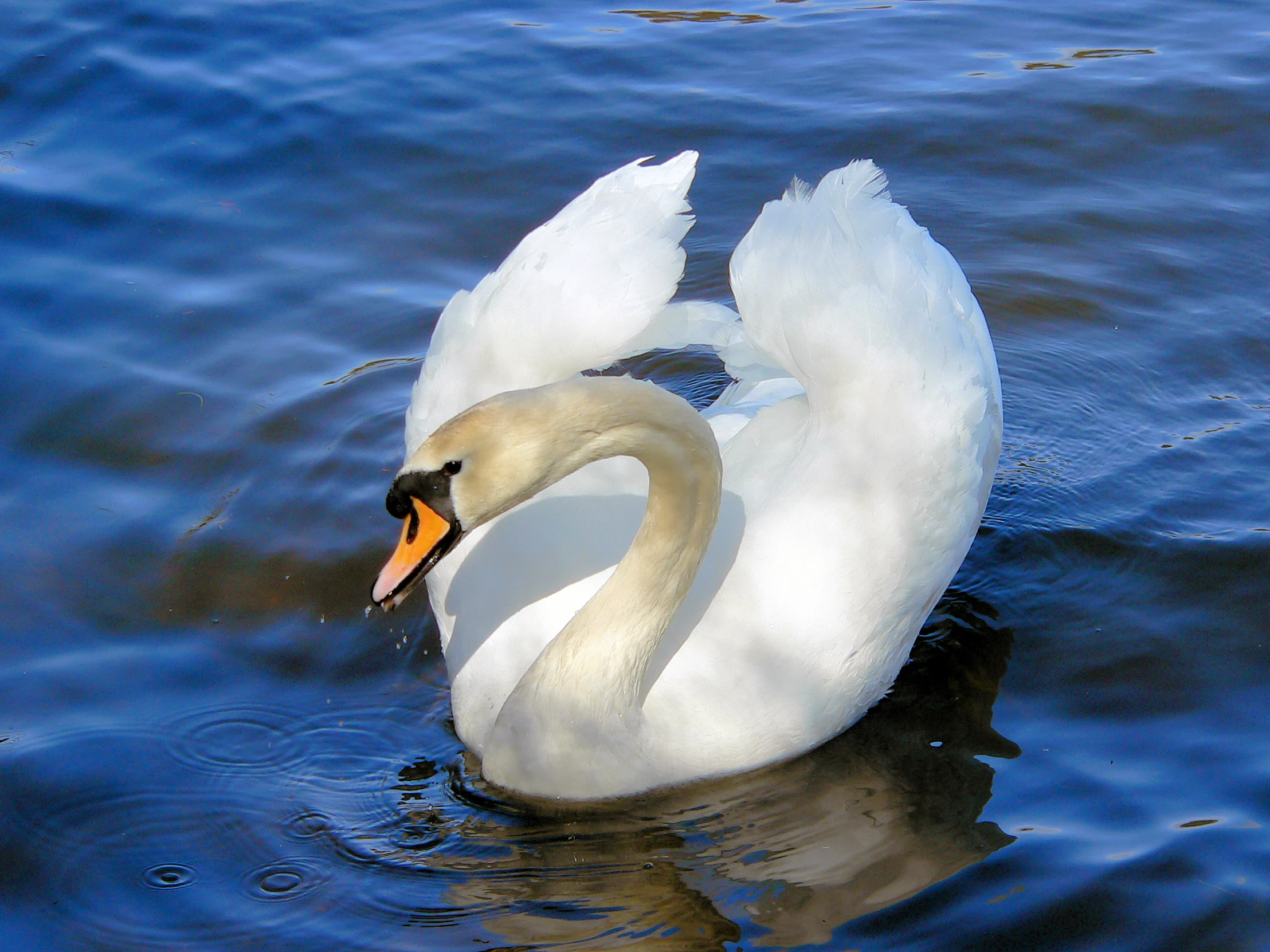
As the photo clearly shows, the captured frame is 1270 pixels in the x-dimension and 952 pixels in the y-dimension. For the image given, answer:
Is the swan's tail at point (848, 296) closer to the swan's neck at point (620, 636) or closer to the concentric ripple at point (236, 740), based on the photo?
the swan's neck at point (620, 636)

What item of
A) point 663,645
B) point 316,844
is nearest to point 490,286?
point 663,645

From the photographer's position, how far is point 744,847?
428 cm

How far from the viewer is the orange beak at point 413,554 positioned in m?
3.79

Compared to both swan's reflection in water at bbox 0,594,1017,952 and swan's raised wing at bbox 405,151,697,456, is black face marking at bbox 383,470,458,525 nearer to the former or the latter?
swan's raised wing at bbox 405,151,697,456

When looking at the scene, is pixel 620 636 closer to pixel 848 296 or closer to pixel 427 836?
pixel 427 836

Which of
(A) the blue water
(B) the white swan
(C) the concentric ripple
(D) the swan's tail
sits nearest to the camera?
(A) the blue water

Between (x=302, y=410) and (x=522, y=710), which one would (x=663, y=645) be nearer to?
(x=522, y=710)

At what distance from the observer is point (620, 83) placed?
9766 mm

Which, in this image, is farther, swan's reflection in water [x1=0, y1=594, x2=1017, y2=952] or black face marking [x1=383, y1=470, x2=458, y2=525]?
swan's reflection in water [x1=0, y1=594, x2=1017, y2=952]

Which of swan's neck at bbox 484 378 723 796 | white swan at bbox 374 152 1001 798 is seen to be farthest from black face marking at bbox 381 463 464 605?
white swan at bbox 374 152 1001 798

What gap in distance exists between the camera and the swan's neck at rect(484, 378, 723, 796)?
13.2 ft

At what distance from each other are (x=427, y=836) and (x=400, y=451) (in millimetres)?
2413

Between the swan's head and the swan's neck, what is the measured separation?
172 millimetres

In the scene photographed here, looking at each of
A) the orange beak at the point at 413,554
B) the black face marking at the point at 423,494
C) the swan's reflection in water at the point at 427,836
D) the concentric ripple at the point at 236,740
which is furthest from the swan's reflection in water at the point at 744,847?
the black face marking at the point at 423,494
